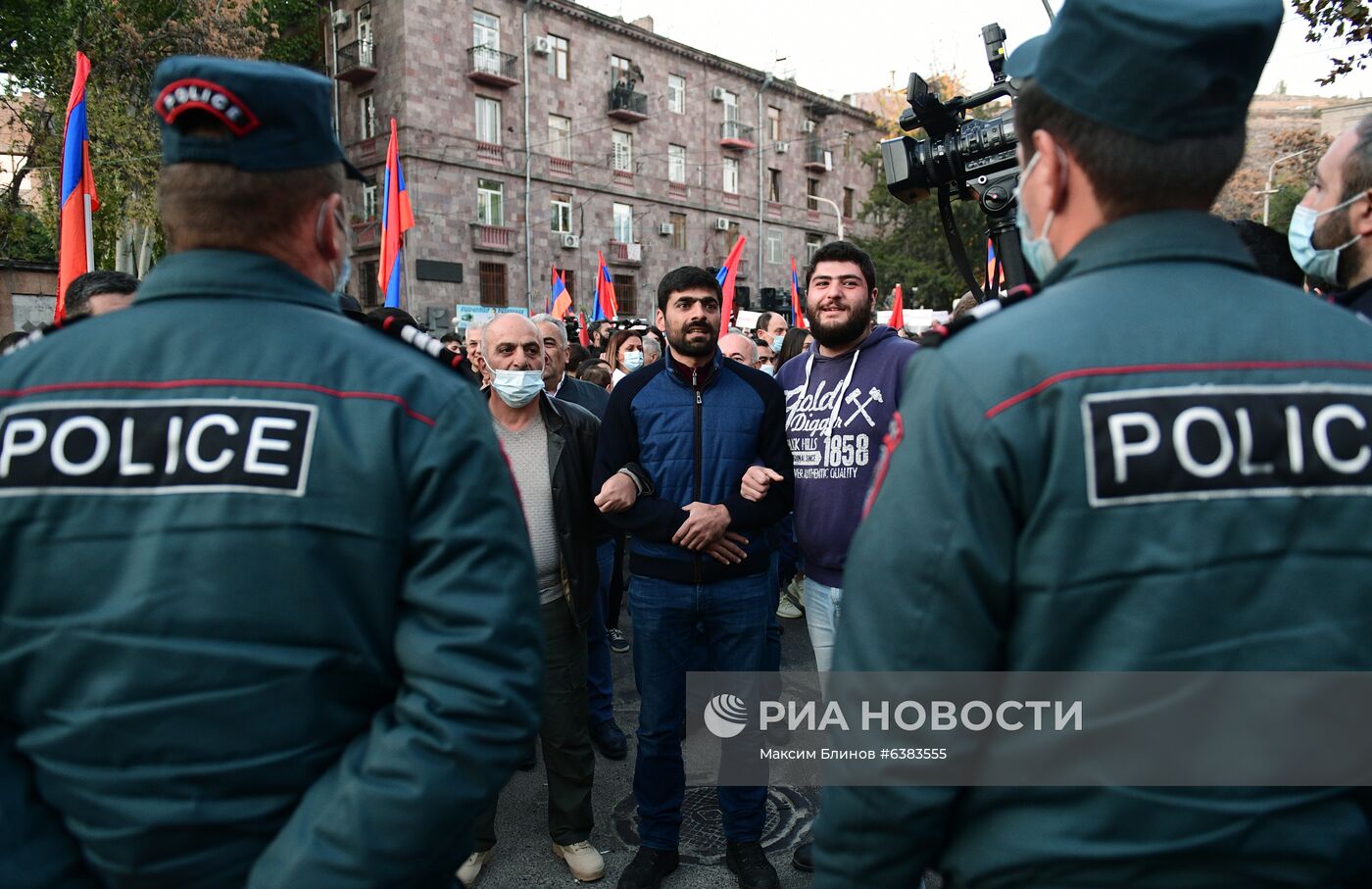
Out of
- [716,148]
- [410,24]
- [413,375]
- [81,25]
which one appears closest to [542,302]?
[410,24]

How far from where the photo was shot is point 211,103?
4.59ft

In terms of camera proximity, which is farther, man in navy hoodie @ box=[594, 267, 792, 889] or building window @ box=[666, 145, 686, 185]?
building window @ box=[666, 145, 686, 185]

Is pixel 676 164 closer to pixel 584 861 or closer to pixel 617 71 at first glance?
pixel 617 71

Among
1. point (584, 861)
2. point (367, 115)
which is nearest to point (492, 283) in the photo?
point (367, 115)

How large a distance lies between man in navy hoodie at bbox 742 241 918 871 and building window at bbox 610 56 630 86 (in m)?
29.4

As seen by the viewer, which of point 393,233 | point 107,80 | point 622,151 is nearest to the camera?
point 393,233

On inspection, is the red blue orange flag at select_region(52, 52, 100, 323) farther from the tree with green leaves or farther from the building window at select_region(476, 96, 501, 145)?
the building window at select_region(476, 96, 501, 145)

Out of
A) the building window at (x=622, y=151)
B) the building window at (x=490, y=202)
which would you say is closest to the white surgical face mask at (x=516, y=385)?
the building window at (x=490, y=202)

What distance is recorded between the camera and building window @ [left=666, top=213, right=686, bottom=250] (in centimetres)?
3272

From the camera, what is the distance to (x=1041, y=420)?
4.02ft

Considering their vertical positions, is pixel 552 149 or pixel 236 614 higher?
pixel 552 149

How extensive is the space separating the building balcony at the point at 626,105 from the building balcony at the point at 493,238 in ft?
20.6

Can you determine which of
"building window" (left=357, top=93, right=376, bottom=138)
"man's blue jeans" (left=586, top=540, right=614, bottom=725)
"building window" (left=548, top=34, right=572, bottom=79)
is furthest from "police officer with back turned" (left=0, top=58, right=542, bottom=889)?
"building window" (left=548, top=34, right=572, bottom=79)

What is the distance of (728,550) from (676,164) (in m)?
31.3
